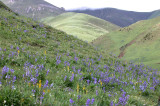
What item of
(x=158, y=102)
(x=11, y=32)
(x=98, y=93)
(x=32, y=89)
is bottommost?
(x=158, y=102)

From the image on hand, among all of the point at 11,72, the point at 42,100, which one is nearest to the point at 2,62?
the point at 11,72

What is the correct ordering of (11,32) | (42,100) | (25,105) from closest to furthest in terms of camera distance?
(25,105)
(42,100)
(11,32)

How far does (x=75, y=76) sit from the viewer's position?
7.45m

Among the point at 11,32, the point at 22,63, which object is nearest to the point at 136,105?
the point at 22,63

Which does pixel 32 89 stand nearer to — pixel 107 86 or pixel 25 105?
pixel 25 105

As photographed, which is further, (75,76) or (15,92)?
(75,76)

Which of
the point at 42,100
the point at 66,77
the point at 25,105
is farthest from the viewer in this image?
the point at 66,77

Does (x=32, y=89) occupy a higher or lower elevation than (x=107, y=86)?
higher

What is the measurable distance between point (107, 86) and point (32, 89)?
4288mm

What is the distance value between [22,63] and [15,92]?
4026mm

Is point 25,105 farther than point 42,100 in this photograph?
No

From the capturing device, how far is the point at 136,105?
6.16m

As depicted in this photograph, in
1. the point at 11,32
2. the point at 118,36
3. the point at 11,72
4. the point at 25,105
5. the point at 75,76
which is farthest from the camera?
the point at 118,36

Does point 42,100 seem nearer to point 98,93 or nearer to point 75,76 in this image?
point 98,93
